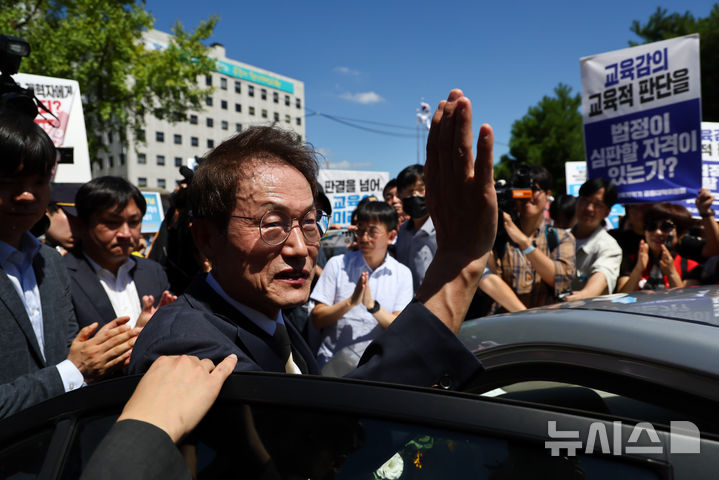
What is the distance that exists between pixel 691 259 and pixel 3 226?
13.8 feet

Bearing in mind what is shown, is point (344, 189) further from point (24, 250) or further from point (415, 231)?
point (24, 250)

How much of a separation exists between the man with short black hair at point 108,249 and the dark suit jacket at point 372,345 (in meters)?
1.48

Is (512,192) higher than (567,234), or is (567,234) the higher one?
(512,192)

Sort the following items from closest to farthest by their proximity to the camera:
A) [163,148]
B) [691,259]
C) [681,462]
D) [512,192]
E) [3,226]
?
[681,462], [3,226], [512,192], [691,259], [163,148]

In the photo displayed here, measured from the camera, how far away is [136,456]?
0.75 m

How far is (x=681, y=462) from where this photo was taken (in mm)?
655

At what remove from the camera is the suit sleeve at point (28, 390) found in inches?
56.8

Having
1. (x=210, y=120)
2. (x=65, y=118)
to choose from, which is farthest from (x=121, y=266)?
(x=210, y=120)

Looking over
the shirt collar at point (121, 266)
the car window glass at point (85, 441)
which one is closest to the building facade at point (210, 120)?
the shirt collar at point (121, 266)

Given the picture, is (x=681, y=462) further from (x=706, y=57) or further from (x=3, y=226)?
(x=706, y=57)

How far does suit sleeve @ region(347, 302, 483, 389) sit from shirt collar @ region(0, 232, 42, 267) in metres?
1.45

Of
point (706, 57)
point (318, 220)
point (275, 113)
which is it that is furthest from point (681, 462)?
point (275, 113)

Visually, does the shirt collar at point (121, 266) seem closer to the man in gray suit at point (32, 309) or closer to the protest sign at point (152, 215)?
the man in gray suit at point (32, 309)

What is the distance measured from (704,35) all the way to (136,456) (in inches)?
863
